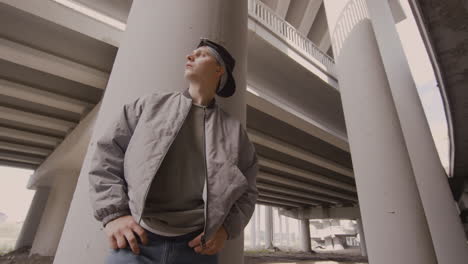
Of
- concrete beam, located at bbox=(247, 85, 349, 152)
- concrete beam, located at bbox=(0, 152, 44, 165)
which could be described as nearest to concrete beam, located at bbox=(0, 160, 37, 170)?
concrete beam, located at bbox=(0, 152, 44, 165)

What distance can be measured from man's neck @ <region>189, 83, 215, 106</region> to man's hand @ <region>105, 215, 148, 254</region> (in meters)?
0.72

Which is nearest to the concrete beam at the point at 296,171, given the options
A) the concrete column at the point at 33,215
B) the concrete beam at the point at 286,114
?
the concrete beam at the point at 286,114

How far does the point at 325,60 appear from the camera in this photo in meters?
10.3

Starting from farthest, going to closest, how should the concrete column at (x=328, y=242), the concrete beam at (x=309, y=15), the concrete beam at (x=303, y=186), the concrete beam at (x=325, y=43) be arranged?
the concrete column at (x=328, y=242)
the concrete beam at (x=325, y=43)
the concrete beam at (x=309, y=15)
the concrete beam at (x=303, y=186)

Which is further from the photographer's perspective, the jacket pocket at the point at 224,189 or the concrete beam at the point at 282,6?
the concrete beam at the point at 282,6

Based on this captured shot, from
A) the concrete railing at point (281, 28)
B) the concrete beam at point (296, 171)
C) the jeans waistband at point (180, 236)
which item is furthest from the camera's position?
the concrete beam at point (296, 171)

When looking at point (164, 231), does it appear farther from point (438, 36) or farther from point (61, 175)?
point (61, 175)

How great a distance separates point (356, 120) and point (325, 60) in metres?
6.07

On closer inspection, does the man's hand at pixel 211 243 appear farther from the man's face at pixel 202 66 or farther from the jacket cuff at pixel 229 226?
the man's face at pixel 202 66

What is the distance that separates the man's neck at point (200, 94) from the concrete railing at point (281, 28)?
22.1 feet

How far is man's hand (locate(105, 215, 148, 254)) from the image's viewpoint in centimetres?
99

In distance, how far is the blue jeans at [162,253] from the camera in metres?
1.03

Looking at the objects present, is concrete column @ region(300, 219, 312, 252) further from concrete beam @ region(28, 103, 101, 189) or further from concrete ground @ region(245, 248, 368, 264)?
concrete beam @ region(28, 103, 101, 189)

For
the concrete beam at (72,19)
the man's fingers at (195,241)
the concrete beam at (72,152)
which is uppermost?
the concrete beam at (72,19)
